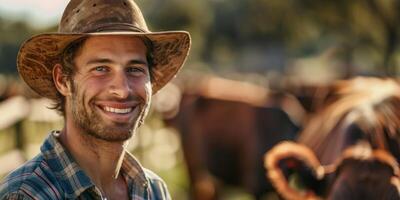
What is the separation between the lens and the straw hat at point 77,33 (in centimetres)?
344

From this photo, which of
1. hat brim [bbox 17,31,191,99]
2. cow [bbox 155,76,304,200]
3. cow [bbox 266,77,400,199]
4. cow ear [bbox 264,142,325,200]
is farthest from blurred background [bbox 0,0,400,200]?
hat brim [bbox 17,31,191,99]

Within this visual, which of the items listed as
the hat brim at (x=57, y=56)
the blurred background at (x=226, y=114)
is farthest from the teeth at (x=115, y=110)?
the blurred background at (x=226, y=114)

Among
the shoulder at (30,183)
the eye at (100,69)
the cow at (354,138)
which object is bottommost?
the cow at (354,138)

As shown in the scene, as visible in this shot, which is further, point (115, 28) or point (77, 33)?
point (115, 28)

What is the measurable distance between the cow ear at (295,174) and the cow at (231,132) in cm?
537

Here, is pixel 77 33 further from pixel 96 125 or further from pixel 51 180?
pixel 51 180

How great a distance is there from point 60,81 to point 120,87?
33cm

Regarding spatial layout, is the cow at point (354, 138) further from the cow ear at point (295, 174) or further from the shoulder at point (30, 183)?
the shoulder at point (30, 183)

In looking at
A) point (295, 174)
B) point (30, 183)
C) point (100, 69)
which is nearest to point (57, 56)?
point (100, 69)

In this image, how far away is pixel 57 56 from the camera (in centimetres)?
356

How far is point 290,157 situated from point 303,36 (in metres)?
36.1

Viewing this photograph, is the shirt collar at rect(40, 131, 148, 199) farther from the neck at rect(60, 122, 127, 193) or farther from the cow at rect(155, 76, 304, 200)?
the cow at rect(155, 76, 304, 200)

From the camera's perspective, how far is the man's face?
342cm

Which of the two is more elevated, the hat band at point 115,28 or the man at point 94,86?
the hat band at point 115,28
